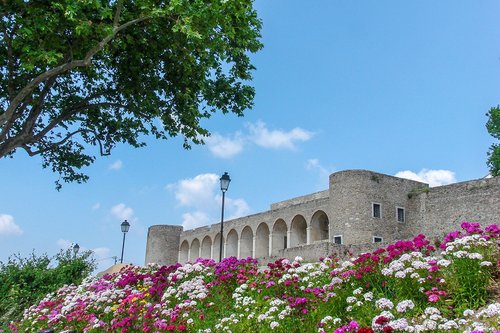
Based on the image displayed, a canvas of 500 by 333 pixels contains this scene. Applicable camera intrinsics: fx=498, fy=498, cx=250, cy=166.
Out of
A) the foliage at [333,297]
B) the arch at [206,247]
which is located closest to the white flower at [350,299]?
the foliage at [333,297]

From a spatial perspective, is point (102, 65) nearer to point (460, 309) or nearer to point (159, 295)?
point (159, 295)

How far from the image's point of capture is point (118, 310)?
31.4ft

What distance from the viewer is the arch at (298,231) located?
139 feet

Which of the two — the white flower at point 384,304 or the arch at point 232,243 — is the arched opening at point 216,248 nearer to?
the arch at point 232,243

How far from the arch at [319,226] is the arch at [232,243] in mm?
13861

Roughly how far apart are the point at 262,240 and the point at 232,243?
20.2 ft

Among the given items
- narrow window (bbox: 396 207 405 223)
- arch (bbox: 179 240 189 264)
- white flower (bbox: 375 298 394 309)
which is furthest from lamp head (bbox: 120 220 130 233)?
white flower (bbox: 375 298 394 309)

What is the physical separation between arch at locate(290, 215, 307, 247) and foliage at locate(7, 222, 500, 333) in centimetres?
3172

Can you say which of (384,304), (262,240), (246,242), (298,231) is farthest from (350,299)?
(246,242)

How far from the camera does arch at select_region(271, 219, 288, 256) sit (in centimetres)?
4459

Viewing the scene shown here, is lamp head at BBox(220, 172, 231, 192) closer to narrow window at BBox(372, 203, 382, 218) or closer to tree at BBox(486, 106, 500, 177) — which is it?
narrow window at BBox(372, 203, 382, 218)

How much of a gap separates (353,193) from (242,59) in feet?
62.9

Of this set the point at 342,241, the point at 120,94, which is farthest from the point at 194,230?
the point at 120,94

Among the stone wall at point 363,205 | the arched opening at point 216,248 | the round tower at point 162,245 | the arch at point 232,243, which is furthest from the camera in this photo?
the round tower at point 162,245
